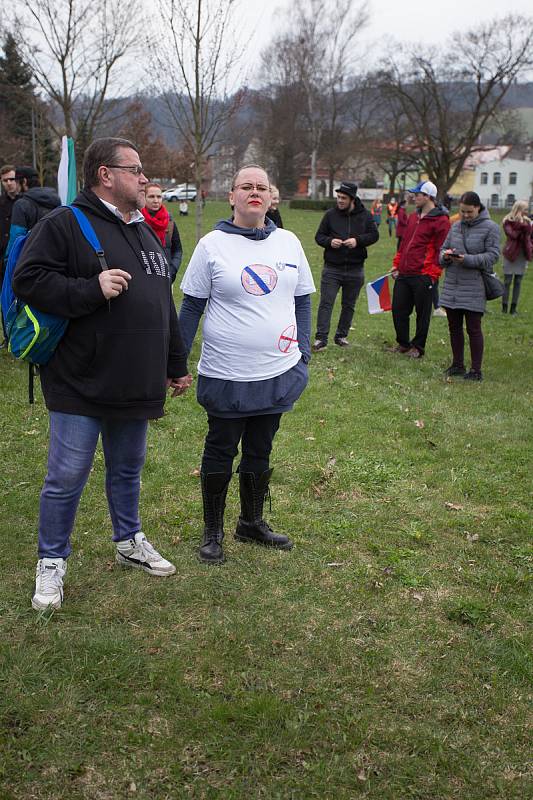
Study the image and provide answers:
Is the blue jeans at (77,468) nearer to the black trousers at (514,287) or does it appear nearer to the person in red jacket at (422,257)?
the person in red jacket at (422,257)

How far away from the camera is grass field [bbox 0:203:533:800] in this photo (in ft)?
8.87

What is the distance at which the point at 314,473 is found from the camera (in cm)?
562

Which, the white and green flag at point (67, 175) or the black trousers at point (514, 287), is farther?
the black trousers at point (514, 287)

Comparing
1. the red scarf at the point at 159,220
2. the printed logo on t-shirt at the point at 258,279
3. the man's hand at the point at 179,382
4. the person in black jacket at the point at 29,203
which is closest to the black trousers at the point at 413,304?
the red scarf at the point at 159,220

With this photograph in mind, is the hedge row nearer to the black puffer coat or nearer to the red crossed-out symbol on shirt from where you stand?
the black puffer coat

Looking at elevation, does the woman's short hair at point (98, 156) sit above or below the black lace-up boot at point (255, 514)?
above

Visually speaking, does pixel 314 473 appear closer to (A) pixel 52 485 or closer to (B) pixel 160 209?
(A) pixel 52 485

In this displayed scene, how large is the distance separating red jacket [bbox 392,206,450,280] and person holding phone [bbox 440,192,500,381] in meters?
0.55

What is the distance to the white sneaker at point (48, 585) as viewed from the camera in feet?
11.8

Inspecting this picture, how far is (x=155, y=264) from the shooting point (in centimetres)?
356

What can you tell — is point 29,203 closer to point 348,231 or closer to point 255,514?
point 255,514

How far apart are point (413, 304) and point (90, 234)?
6883mm

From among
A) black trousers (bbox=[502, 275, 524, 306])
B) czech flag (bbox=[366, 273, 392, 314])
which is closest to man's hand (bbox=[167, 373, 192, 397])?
czech flag (bbox=[366, 273, 392, 314])

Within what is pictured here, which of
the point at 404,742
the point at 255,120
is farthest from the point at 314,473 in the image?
the point at 255,120
